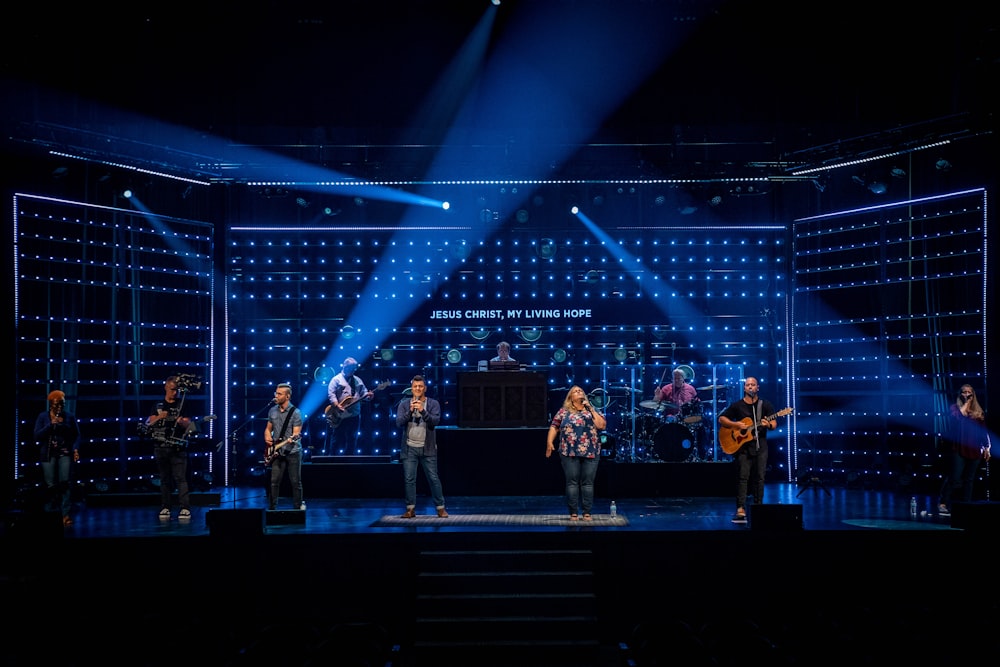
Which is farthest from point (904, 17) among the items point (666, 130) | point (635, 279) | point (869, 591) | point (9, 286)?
point (9, 286)

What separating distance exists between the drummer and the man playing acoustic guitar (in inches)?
156

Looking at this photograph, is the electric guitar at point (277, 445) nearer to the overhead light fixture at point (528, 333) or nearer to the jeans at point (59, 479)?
the jeans at point (59, 479)

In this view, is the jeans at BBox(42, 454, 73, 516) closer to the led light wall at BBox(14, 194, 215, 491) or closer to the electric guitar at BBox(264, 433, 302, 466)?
the led light wall at BBox(14, 194, 215, 491)

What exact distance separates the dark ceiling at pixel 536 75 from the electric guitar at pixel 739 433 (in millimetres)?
6461

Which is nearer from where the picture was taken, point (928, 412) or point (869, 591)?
point (869, 591)

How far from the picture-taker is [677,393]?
16.7 meters

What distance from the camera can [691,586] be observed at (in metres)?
11.1

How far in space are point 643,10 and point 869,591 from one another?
460 inches

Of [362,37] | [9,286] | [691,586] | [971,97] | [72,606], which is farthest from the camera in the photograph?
[362,37]

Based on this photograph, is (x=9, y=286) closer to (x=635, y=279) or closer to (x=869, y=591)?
(x=635, y=279)

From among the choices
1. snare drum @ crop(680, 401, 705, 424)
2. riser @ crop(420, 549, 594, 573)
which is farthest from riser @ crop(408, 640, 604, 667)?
snare drum @ crop(680, 401, 705, 424)

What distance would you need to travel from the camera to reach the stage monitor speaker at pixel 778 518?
10.9 m

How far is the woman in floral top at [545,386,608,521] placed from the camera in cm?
1210

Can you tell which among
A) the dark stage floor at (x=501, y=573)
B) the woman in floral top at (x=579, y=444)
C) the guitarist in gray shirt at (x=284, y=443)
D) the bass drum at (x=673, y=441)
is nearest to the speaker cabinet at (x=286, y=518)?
the dark stage floor at (x=501, y=573)
